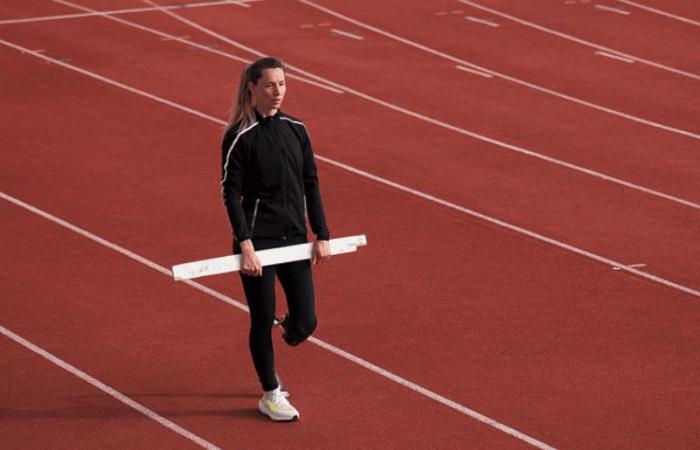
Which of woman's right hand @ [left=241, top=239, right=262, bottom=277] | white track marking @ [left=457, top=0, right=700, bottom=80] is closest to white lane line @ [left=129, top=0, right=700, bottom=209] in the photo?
white track marking @ [left=457, top=0, right=700, bottom=80]

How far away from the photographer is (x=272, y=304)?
8.27 metres

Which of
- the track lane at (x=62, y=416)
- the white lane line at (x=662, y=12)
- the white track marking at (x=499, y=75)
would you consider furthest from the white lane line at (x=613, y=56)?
the track lane at (x=62, y=416)

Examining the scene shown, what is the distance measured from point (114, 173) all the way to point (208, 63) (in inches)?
214

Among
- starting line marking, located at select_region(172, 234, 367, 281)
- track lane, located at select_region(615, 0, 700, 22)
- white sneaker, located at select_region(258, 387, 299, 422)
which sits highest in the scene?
starting line marking, located at select_region(172, 234, 367, 281)

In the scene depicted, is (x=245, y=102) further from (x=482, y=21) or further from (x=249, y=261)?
(x=482, y=21)

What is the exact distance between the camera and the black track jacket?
8.06 meters

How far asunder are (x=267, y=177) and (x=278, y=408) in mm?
1305

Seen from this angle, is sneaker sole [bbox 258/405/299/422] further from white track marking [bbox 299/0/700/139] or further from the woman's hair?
white track marking [bbox 299/0/700/139]

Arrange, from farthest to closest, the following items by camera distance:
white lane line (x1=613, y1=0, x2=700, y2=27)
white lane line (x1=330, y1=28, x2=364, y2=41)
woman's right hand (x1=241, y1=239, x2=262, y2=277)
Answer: white lane line (x1=613, y1=0, x2=700, y2=27)
white lane line (x1=330, y1=28, x2=364, y2=41)
woman's right hand (x1=241, y1=239, x2=262, y2=277)

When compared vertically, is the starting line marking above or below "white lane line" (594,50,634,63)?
above

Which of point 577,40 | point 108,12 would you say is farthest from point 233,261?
point 108,12

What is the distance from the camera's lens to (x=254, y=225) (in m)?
8.16

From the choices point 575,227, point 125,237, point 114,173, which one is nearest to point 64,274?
point 125,237

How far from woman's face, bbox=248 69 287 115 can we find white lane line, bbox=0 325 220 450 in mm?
1813
